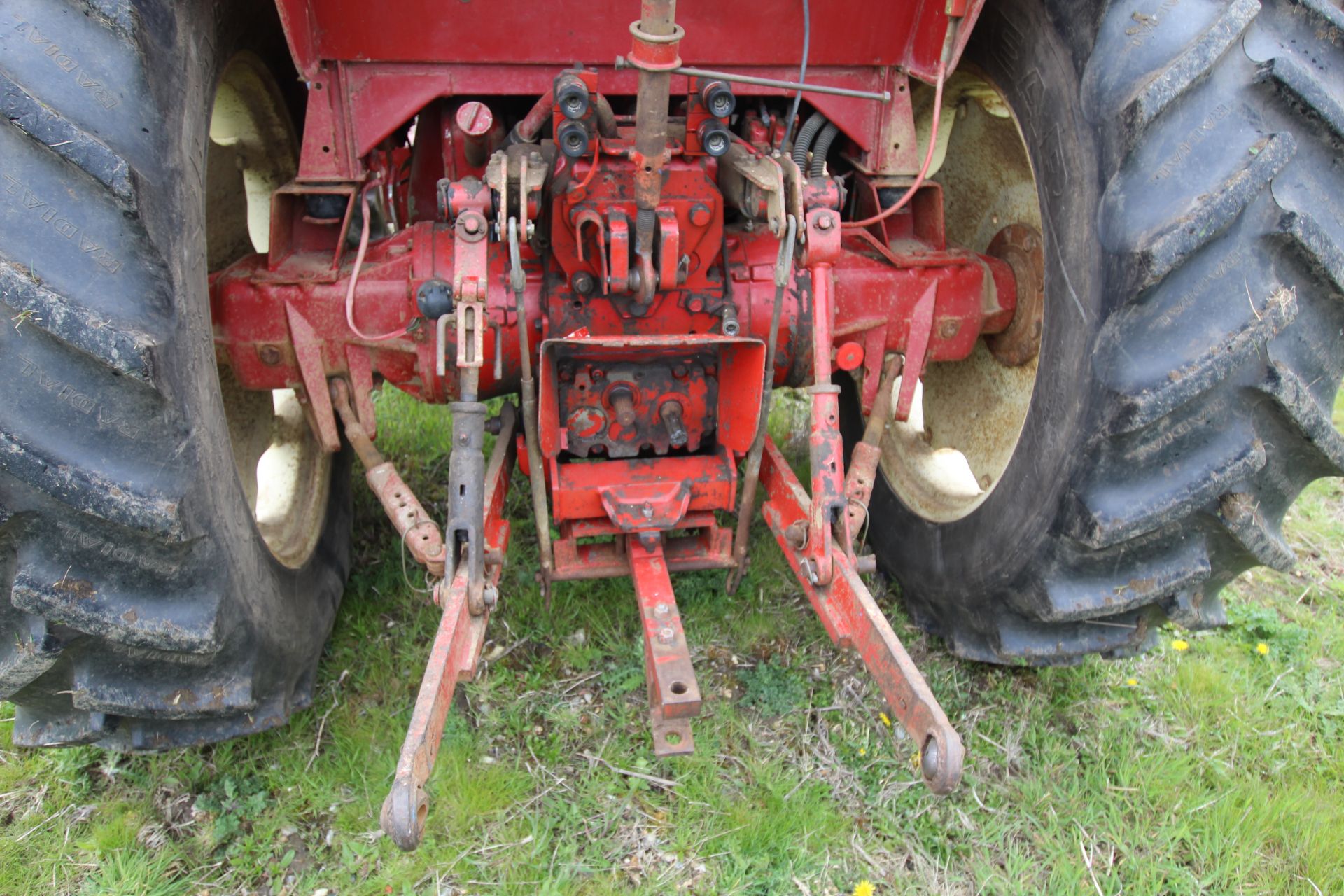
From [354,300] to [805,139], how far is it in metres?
1.14

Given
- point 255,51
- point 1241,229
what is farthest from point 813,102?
point 255,51

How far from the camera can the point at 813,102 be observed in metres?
2.30

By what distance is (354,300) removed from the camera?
2240 mm

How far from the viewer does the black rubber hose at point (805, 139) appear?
2.38 meters

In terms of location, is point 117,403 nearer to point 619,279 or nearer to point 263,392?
point 619,279

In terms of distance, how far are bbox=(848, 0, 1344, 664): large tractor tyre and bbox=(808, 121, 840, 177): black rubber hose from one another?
1.34ft

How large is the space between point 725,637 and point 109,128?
1965mm

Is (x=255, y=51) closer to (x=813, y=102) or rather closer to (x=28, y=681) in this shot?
(x=813, y=102)

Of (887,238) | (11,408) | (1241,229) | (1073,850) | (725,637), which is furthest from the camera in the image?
(725,637)

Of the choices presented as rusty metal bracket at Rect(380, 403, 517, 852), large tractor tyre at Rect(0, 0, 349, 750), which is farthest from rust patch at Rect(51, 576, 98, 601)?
rusty metal bracket at Rect(380, 403, 517, 852)

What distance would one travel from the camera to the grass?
7.25ft

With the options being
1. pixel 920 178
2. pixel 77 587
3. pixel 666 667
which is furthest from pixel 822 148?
pixel 77 587

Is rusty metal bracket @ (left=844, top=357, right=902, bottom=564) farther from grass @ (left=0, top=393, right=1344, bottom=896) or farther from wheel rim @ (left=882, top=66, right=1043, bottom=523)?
grass @ (left=0, top=393, right=1344, bottom=896)

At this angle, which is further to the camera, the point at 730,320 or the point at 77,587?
the point at 730,320
